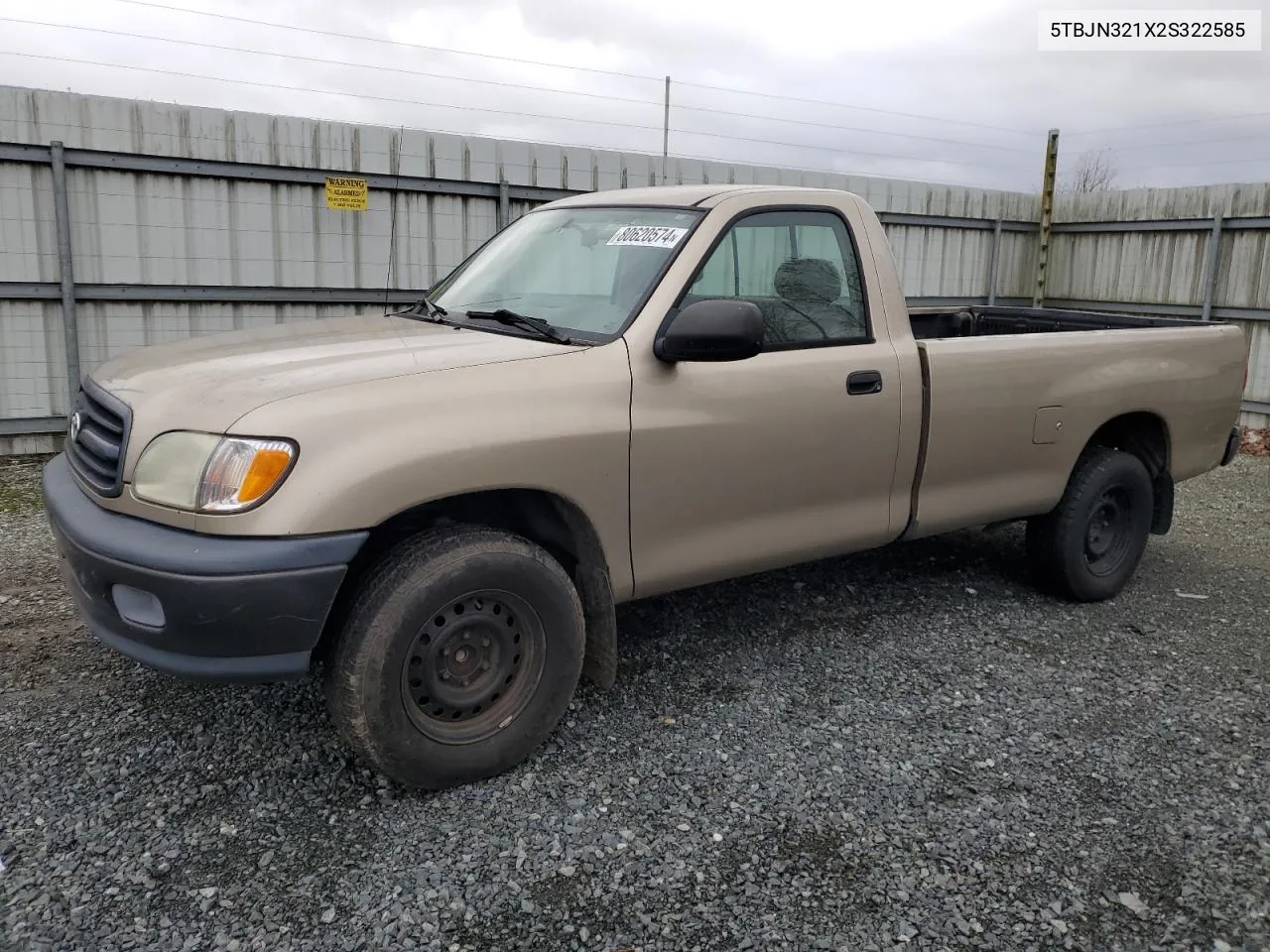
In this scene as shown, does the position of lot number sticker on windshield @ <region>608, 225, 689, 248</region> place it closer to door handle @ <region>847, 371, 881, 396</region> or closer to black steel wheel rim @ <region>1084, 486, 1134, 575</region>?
door handle @ <region>847, 371, 881, 396</region>

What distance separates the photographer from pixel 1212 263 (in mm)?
10812

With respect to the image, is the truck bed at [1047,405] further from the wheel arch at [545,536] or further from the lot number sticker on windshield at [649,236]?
the wheel arch at [545,536]

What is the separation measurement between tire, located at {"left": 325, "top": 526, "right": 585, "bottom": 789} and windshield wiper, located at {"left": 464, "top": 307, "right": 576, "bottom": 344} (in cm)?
74

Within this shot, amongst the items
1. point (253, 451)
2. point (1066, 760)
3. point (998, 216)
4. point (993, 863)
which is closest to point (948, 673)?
point (1066, 760)

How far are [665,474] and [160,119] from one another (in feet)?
20.5

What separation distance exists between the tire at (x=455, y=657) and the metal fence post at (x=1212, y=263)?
1003 cm

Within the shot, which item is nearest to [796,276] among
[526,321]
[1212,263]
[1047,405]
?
[526,321]

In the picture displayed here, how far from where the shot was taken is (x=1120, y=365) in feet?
16.3

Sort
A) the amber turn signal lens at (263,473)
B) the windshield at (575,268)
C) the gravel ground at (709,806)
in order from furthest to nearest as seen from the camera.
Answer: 1. the windshield at (575,268)
2. the amber turn signal lens at (263,473)
3. the gravel ground at (709,806)

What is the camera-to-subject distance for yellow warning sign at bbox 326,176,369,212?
8.45 metres

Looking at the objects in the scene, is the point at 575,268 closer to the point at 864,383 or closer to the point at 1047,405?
the point at 864,383

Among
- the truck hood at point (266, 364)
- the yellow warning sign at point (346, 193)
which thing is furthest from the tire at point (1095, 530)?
the yellow warning sign at point (346, 193)

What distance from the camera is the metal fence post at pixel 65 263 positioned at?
295 inches

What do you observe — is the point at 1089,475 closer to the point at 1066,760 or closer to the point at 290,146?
the point at 1066,760
